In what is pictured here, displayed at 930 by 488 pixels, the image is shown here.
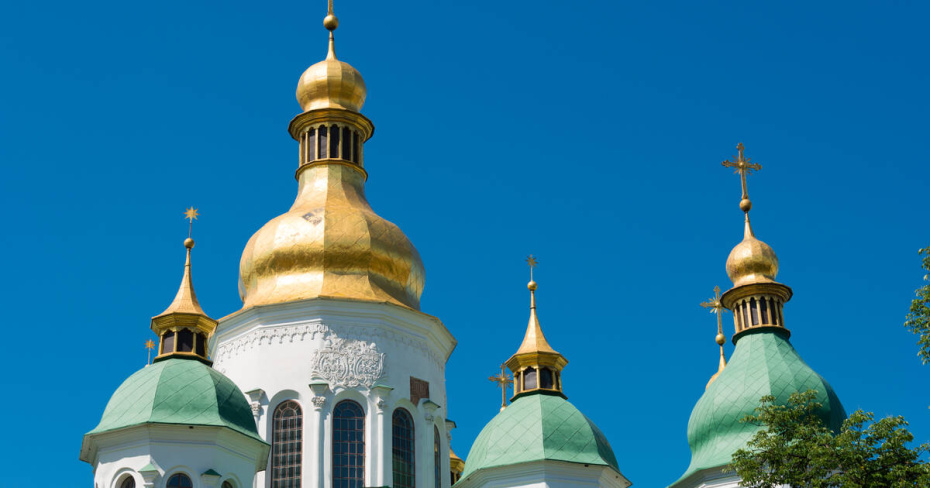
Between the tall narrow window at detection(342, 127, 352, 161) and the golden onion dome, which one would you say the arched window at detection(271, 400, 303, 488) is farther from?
the golden onion dome

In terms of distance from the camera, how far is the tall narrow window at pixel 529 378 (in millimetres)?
34125

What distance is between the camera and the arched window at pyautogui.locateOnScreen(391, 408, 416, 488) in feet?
110

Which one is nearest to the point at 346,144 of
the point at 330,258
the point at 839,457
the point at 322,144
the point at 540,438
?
the point at 322,144

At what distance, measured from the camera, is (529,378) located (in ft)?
112

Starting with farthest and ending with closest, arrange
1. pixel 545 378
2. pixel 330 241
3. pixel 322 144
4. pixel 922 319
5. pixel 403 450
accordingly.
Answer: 1. pixel 322 144
2. pixel 330 241
3. pixel 545 378
4. pixel 403 450
5. pixel 922 319

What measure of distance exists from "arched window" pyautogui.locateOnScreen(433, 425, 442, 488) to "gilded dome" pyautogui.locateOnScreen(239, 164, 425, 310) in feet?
10.1

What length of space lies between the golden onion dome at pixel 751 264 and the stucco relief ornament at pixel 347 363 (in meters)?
9.12

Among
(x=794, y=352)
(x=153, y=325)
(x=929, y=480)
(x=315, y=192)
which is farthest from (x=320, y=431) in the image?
(x=929, y=480)

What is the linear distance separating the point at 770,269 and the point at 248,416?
13683 mm

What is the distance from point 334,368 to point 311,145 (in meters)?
7.08

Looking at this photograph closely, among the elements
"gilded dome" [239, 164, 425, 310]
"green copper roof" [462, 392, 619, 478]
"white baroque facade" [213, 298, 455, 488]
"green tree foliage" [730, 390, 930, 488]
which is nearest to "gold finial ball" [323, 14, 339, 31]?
"gilded dome" [239, 164, 425, 310]

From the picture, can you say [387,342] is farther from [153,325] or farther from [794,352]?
[794,352]

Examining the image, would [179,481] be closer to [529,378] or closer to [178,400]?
[178,400]

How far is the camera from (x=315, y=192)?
37031 mm
